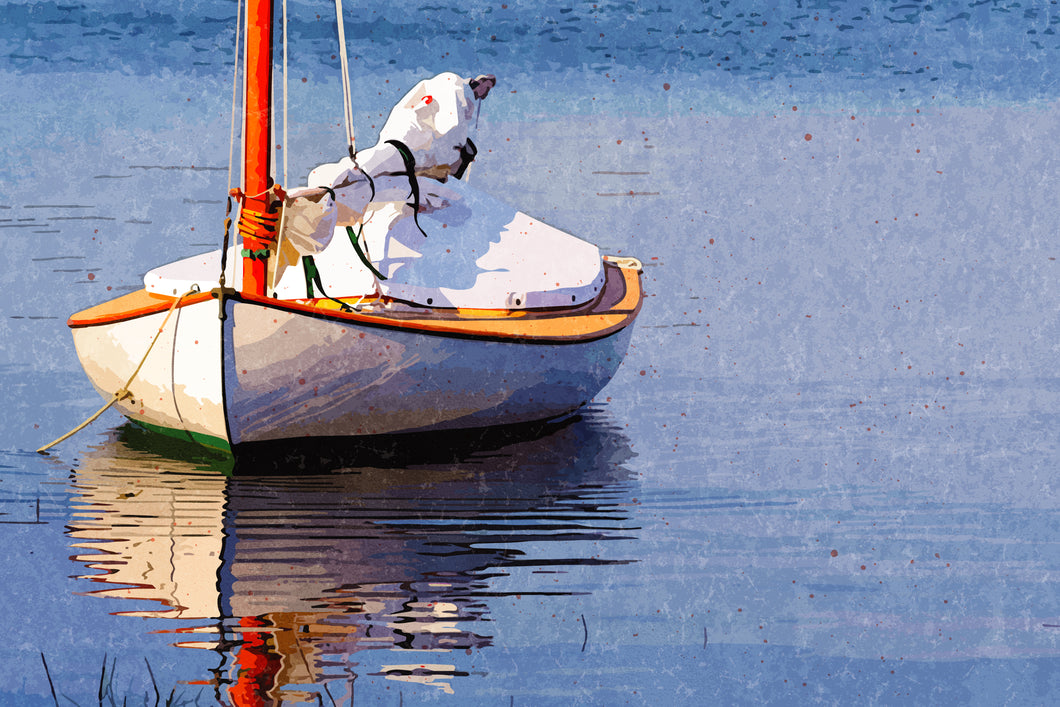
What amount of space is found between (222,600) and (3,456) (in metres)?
4.42

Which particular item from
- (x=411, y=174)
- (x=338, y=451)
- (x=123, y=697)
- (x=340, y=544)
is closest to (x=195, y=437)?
(x=338, y=451)

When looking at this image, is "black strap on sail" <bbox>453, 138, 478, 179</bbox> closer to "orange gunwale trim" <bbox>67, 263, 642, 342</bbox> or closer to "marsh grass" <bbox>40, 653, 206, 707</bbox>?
"orange gunwale trim" <bbox>67, 263, 642, 342</bbox>

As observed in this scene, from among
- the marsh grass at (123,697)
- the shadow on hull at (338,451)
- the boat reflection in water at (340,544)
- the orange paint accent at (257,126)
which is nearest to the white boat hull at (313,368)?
the shadow on hull at (338,451)

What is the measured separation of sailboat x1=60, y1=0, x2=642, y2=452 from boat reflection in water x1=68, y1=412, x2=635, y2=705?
0.40 meters

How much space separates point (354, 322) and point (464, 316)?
1.41 m

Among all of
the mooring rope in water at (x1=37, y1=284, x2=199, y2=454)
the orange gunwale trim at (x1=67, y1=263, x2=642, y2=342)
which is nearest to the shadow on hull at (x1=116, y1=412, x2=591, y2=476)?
the mooring rope in water at (x1=37, y1=284, x2=199, y2=454)

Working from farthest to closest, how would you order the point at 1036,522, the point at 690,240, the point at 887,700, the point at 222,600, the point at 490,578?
the point at 690,240 → the point at 1036,522 → the point at 490,578 → the point at 222,600 → the point at 887,700

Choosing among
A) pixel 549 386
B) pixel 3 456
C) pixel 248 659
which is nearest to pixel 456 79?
pixel 549 386

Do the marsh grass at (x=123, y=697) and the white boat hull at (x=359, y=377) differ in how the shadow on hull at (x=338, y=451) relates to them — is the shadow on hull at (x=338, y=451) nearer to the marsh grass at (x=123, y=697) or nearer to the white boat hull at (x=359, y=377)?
the white boat hull at (x=359, y=377)

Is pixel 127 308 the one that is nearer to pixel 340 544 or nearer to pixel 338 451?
pixel 338 451

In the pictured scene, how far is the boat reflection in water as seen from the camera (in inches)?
211

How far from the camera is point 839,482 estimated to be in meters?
9.06

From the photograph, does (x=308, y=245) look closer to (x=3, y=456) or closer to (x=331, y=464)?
(x=331, y=464)

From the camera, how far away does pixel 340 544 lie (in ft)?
23.4
